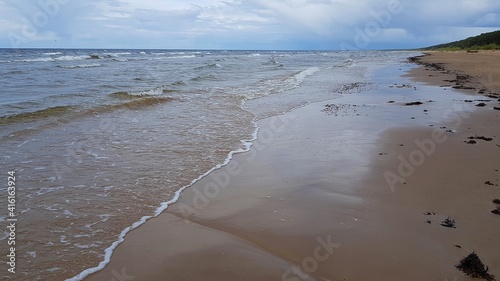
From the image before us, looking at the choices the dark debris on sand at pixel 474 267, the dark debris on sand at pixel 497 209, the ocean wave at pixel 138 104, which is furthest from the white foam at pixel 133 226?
the ocean wave at pixel 138 104

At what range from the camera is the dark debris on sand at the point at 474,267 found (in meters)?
3.55

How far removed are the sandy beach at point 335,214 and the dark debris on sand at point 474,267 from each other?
0.09 meters

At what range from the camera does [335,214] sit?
4941 mm

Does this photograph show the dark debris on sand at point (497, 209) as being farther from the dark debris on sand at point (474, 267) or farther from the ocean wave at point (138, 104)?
the ocean wave at point (138, 104)

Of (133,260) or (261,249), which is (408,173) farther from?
(133,260)

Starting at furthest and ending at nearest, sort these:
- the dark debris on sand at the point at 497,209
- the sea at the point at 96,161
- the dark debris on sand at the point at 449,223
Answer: the dark debris on sand at the point at 497,209 → the dark debris on sand at the point at 449,223 → the sea at the point at 96,161

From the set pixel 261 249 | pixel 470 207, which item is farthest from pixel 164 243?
pixel 470 207

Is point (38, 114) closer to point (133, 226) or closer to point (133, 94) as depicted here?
point (133, 94)

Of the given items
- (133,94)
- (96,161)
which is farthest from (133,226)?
(133,94)

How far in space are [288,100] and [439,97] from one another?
619 cm

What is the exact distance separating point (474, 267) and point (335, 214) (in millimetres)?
1722

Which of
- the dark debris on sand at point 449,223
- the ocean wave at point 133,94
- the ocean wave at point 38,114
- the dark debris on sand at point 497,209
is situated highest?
the dark debris on sand at point 497,209

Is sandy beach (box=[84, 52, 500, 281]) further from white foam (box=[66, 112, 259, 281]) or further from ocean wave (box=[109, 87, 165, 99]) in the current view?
ocean wave (box=[109, 87, 165, 99])

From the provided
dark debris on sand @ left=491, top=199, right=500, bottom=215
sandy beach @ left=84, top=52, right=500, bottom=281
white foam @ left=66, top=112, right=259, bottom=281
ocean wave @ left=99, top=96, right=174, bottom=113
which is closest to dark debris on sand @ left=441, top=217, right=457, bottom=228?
sandy beach @ left=84, top=52, right=500, bottom=281
